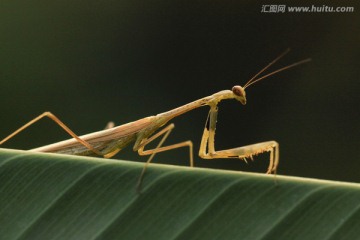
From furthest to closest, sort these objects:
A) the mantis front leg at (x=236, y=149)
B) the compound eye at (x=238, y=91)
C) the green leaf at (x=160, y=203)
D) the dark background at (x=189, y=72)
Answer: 1. the dark background at (x=189, y=72)
2. the compound eye at (x=238, y=91)
3. the mantis front leg at (x=236, y=149)
4. the green leaf at (x=160, y=203)

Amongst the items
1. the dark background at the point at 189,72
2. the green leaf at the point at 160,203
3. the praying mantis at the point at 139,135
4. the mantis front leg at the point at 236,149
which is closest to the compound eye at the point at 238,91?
the praying mantis at the point at 139,135

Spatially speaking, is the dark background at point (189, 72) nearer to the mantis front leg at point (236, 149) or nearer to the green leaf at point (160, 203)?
the mantis front leg at point (236, 149)

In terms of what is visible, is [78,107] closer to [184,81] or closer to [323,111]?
Result: [184,81]

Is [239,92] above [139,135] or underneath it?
above

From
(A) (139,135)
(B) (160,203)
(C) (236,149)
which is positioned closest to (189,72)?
(A) (139,135)

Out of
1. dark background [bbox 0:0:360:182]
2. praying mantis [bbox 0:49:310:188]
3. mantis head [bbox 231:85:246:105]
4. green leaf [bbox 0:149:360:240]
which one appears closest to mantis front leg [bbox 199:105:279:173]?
praying mantis [bbox 0:49:310:188]

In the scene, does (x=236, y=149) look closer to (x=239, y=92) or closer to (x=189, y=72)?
(x=239, y=92)

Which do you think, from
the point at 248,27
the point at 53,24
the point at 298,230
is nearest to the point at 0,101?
the point at 53,24
